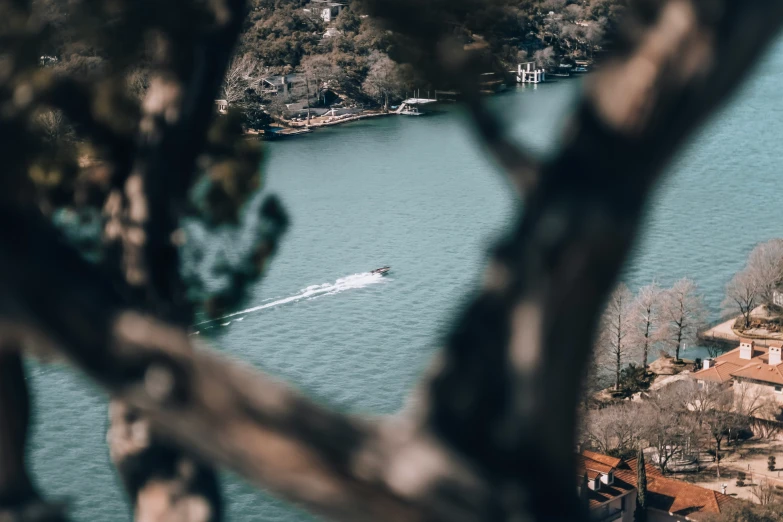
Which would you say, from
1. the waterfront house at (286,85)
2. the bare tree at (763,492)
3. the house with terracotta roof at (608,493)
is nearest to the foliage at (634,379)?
the bare tree at (763,492)

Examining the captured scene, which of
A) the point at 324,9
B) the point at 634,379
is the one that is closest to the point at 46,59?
the point at 634,379

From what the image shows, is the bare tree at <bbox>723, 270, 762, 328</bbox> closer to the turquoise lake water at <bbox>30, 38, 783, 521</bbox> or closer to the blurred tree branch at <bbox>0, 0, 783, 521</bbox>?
the turquoise lake water at <bbox>30, 38, 783, 521</bbox>

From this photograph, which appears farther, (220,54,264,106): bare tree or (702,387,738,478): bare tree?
(220,54,264,106): bare tree

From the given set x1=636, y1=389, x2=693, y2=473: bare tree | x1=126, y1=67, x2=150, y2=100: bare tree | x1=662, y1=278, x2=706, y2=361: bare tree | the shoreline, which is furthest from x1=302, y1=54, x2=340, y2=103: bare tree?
x1=126, y1=67, x2=150, y2=100: bare tree

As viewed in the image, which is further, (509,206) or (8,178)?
(509,206)

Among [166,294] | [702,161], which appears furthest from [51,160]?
[702,161]

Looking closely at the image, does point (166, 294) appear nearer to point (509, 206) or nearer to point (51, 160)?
point (51, 160)
